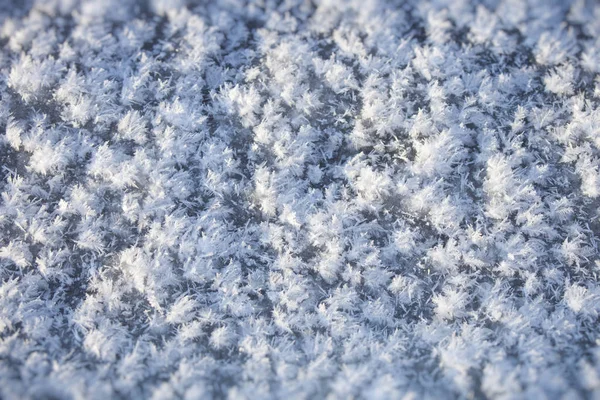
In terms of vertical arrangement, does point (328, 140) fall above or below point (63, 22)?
below

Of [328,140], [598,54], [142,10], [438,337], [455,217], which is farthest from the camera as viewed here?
[142,10]

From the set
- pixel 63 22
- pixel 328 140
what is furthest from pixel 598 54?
pixel 63 22

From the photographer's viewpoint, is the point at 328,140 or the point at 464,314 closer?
the point at 464,314

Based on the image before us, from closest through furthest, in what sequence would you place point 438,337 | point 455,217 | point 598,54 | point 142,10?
point 438,337 → point 455,217 → point 598,54 → point 142,10


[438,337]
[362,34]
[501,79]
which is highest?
[362,34]

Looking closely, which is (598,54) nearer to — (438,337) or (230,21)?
(438,337)

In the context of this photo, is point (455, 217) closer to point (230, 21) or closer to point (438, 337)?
point (438, 337)
